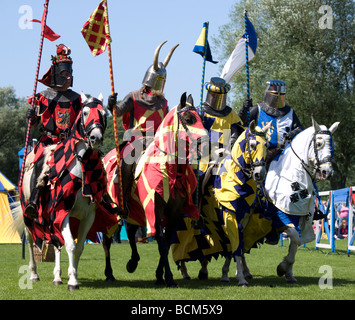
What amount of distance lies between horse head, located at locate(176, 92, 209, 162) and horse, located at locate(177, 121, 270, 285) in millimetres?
934

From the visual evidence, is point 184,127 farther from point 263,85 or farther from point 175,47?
point 263,85

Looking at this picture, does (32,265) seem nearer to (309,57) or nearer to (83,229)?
(83,229)

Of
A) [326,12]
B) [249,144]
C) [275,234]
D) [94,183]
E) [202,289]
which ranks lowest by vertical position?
[202,289]

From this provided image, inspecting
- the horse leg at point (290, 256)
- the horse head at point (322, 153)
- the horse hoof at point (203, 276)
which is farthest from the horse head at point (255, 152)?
the horse hoof at point (203, 276)

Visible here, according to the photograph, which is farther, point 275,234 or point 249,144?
point 275,234

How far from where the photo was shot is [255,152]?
9.71 metres

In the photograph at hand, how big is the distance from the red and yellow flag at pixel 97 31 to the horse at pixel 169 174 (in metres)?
1.86

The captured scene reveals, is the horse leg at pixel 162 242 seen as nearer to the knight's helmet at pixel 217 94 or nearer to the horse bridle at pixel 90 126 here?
the horse bridle at pixel 90 126

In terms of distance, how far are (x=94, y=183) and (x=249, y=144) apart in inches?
94.5

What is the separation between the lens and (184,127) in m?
9.19

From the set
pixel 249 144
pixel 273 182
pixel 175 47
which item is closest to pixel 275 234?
pixel 273 182

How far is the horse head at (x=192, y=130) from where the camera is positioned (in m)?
9.07
